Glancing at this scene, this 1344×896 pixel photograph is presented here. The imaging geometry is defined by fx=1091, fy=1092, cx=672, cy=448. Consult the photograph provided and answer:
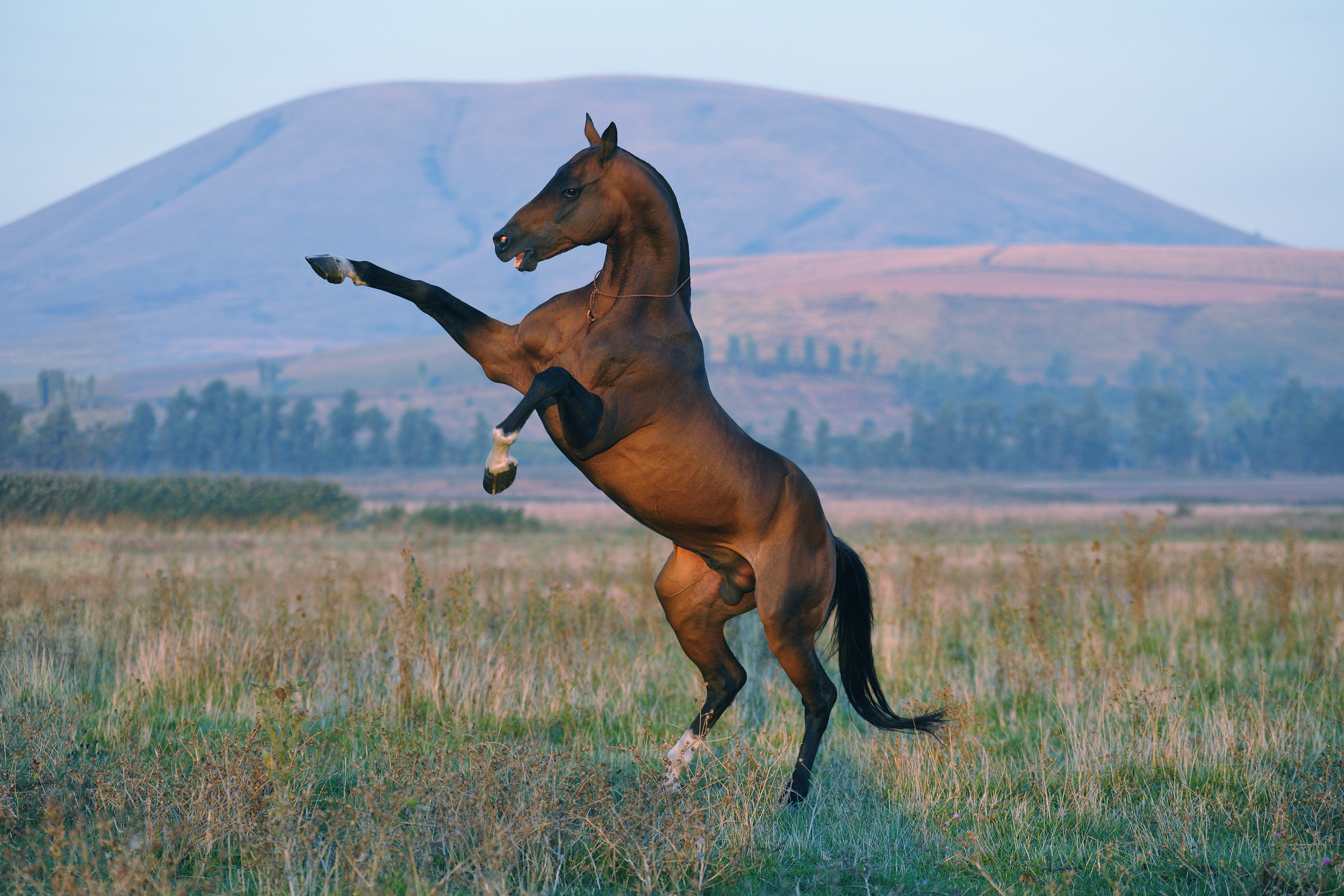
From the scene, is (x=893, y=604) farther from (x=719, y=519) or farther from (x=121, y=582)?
(x=121, y=582)

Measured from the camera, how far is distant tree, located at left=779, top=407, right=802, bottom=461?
8275cm

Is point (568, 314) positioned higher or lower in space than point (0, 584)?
higher

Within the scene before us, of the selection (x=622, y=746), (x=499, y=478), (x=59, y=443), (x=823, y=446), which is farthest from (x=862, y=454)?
(x=499, y=478)

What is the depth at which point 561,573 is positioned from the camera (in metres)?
17.2

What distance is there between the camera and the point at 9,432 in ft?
162

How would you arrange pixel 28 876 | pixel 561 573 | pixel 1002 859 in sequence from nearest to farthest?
pixel 28 876, pixel 1002 859, pixel 561 573

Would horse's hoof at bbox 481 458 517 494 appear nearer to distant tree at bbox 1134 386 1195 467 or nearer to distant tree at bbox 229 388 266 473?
distant tree at bbox 229 388 266 473

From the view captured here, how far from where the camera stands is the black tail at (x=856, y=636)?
6668 mm

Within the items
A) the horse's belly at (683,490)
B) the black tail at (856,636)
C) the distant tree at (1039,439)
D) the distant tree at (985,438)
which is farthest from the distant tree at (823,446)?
the horse's belly at (683,490)

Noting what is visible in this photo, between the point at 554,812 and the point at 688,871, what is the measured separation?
2.18 feet

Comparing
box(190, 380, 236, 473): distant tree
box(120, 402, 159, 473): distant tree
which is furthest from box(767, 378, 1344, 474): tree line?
box(120, 402, 159, 473): distant tree

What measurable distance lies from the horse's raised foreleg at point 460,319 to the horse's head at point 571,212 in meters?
0.34

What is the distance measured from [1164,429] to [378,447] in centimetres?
6620

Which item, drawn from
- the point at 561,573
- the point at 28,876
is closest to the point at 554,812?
the point at 28,876
